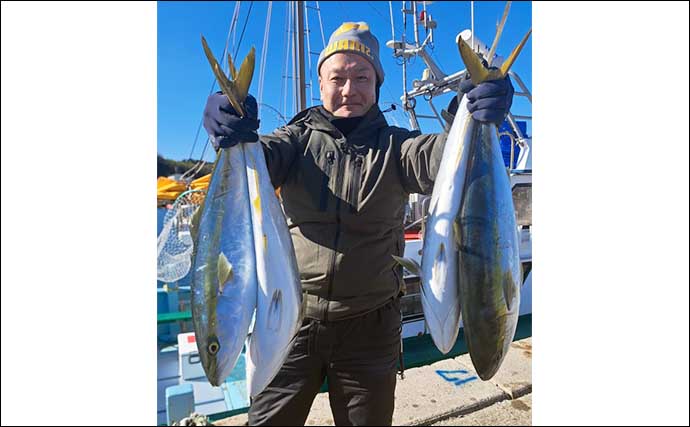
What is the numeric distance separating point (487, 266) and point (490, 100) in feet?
1.38

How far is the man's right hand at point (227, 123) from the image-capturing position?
106cm

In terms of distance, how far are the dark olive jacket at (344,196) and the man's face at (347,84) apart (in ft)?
0.13

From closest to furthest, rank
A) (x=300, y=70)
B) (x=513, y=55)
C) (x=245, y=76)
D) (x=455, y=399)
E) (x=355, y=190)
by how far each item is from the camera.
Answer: (x=513, y=55)
(x=245, y=76)
(x=355, y=190)
(x=300, y=70)
(x=455, y=399)

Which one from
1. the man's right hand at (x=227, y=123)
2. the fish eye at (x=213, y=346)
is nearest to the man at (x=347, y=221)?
the man's right hand at (x=227, y=123)

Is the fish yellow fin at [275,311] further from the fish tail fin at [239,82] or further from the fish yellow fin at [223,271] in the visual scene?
the fish tail fin at [239,82]

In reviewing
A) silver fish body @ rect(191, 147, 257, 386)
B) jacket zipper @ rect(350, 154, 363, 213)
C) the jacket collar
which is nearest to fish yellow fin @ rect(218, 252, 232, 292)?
silver fish body @ rect(191, 147, 257, 386)

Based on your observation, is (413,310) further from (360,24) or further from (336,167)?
(360,24)

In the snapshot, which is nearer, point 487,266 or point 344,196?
point 487,266

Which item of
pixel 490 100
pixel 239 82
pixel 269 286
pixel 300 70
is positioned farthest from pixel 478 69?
pixel 300 70

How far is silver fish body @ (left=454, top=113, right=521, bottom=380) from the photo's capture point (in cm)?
97

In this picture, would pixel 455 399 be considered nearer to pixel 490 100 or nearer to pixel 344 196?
pixel 344 196

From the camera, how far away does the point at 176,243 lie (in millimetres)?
3973

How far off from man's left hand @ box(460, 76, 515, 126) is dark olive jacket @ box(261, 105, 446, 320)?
0.19 m

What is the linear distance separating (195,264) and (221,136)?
347mm
